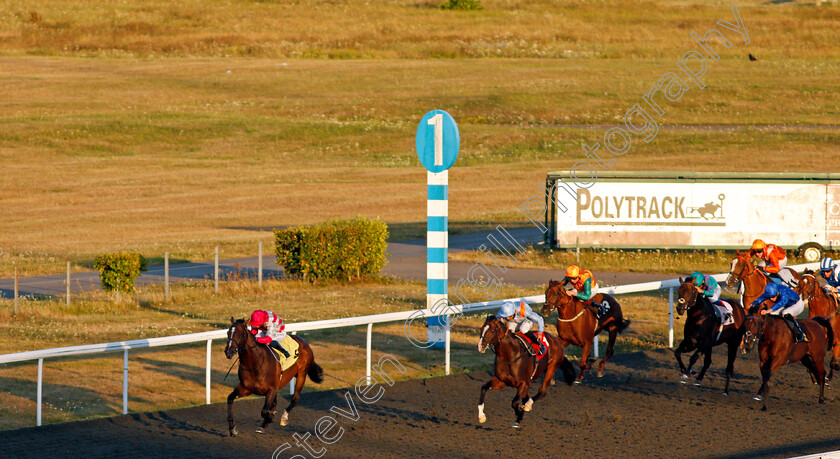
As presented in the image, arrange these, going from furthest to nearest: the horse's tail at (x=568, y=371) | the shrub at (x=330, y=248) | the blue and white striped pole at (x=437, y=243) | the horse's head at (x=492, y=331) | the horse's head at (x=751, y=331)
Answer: the shrub at (x=330, y=248) → the blue and white striped pole at (x=437, y=243) → the horse's tail at (x=568, y=371) → the horse's head at (x=751, y=331) → the horse's head at (x=492, y=331)

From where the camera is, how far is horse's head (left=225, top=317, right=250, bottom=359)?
878 cm

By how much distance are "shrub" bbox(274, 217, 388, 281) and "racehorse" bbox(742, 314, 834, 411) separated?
9911 mm

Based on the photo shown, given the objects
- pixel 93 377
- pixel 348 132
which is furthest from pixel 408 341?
pixel 348 132

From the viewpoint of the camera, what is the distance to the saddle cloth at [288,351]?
372 inches

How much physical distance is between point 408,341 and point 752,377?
467cm

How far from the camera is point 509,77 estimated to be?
61.8 m

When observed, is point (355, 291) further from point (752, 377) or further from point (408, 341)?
point (752, 377)

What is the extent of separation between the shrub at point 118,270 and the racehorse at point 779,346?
1108 centimetres

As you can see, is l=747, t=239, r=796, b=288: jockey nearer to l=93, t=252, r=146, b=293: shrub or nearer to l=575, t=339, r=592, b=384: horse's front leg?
l=575, t=339, r=592, b=384: horse's front leg

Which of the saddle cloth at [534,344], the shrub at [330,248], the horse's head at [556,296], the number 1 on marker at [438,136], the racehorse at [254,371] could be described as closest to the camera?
the racehorse at [254,371]

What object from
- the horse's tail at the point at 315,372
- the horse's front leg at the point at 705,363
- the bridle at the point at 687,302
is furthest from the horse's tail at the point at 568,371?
the horse's tail at the point at 315,372

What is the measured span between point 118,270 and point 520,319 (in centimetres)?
991

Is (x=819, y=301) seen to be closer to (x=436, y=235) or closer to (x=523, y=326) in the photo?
(x=523, y=326)

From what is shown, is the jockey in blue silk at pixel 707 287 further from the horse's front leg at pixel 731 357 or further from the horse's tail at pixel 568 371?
the horse's tail at pixel 568 371
